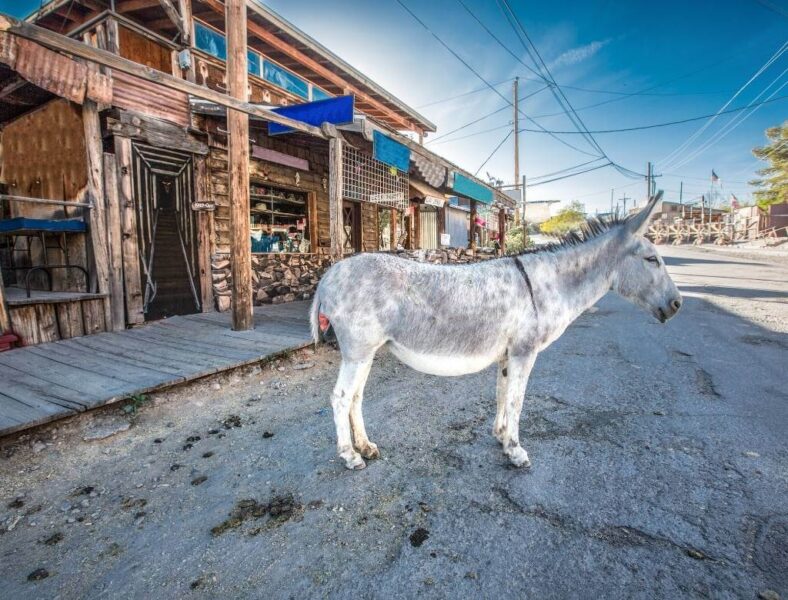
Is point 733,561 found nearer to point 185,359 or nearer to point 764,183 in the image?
point 185,359

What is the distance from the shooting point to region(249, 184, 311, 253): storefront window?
8461 millimetres

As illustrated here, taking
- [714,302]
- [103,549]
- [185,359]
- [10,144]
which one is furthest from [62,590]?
[714,302]

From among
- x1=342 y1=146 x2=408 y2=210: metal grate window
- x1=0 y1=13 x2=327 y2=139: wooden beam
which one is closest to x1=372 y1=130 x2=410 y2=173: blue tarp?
x1=342 y1=146 x2=408 y2=210: metal grate window

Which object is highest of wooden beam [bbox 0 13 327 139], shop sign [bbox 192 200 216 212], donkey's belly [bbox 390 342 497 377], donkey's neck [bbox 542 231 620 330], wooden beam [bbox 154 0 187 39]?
wooden beam [bbox 154 0 187 39]

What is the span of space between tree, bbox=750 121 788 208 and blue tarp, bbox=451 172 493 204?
1459 inches

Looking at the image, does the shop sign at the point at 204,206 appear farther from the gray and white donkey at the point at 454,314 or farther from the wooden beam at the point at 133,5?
the gray and white donkey at the point at 454,314

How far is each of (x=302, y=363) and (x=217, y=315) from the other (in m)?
2.99

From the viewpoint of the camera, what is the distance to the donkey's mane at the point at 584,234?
3000mm

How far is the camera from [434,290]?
261cm

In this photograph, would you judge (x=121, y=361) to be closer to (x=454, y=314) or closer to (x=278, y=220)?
(x=454, y=314)

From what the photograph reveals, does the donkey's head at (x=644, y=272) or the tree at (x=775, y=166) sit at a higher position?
the tree at (x=775, y=166)

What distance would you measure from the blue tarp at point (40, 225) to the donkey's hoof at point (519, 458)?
6796 mm

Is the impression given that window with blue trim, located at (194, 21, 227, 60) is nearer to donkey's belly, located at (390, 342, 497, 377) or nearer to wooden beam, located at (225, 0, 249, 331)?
wooden beam, located at (225, 0, 249, 331)

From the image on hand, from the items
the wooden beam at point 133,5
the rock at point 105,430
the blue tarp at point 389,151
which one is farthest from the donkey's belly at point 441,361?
the wooden beam at point 133,5
